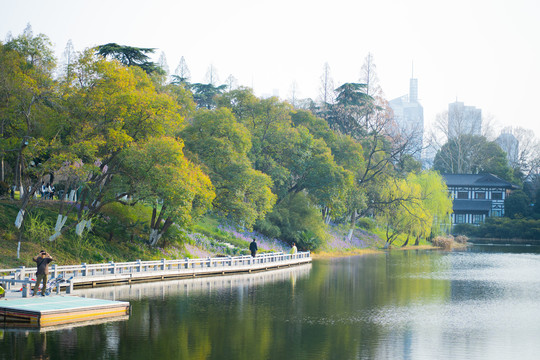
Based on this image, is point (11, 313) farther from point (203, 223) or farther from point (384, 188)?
point (384, 188)

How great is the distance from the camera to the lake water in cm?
1689

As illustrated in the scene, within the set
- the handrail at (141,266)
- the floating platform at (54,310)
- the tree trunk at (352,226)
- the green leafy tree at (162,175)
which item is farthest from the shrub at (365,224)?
the floating platform at (54,310)

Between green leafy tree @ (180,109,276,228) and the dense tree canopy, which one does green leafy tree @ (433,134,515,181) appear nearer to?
the dense tree canopy

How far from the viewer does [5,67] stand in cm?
3241

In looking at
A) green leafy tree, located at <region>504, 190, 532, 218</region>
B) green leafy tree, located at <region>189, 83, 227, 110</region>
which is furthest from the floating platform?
green leafy tree, located at <region>504, 190, 532, 218</region>

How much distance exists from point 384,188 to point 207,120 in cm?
2997

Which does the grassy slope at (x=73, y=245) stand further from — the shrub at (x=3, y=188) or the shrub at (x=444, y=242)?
the shrub at (x=444, y=242)

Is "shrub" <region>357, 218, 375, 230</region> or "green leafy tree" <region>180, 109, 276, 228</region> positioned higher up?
"green leafy tree" <region>180, 109, 276, 228</region>

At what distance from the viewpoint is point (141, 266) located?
1258 inches

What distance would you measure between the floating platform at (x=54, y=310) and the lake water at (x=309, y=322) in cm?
75

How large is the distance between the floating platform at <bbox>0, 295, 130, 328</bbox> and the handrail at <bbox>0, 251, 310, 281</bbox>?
9.39 ft

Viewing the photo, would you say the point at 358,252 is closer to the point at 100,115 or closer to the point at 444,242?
the point at 444,242

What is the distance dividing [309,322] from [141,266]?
13.0m

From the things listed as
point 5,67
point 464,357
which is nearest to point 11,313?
point 464,357
